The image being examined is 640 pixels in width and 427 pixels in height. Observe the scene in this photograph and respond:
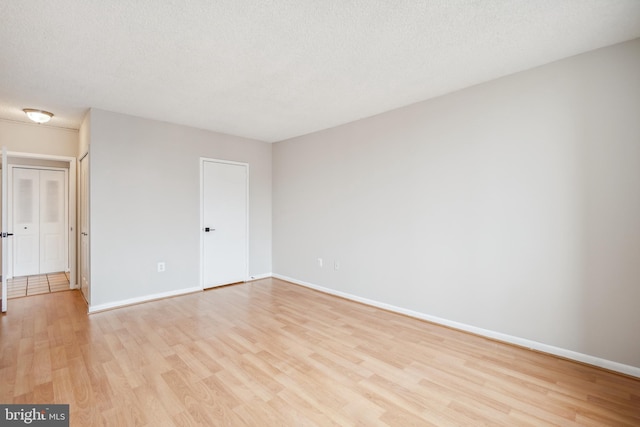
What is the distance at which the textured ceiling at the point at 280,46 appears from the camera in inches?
70.6

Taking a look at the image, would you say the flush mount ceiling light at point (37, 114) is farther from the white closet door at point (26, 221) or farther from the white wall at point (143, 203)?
the white closet door at point (26, 221)

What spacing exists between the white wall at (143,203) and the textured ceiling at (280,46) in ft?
1.89

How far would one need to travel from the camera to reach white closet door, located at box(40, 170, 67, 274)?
5152 mm

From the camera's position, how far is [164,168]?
159 inches

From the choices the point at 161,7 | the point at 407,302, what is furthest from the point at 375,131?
the point at 161,7

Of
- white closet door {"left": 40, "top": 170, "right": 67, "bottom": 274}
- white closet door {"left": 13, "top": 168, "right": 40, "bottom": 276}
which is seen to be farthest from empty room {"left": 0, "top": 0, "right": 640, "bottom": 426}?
white closet door {"left": 40, "top": 170, "right": 67, "bottom": 274}

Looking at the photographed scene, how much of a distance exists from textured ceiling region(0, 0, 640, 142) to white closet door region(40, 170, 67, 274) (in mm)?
2286

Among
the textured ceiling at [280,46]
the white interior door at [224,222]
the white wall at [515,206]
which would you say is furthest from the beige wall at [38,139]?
the white wall at [515,206]

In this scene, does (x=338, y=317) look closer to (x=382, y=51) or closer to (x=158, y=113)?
(x=382, y=51)

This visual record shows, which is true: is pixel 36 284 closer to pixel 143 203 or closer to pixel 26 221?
pixel 26 221

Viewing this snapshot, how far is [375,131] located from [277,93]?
139 cm

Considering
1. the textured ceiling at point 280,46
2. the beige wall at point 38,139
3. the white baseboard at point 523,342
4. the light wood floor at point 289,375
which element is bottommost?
the light wood floor at point 289,375

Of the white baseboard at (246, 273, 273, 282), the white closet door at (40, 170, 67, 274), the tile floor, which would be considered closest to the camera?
the tile floor

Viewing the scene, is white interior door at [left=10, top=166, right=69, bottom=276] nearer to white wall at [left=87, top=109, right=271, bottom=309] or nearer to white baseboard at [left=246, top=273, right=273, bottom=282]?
white wall at [left=87, top=109, right=271, bottom=309]
